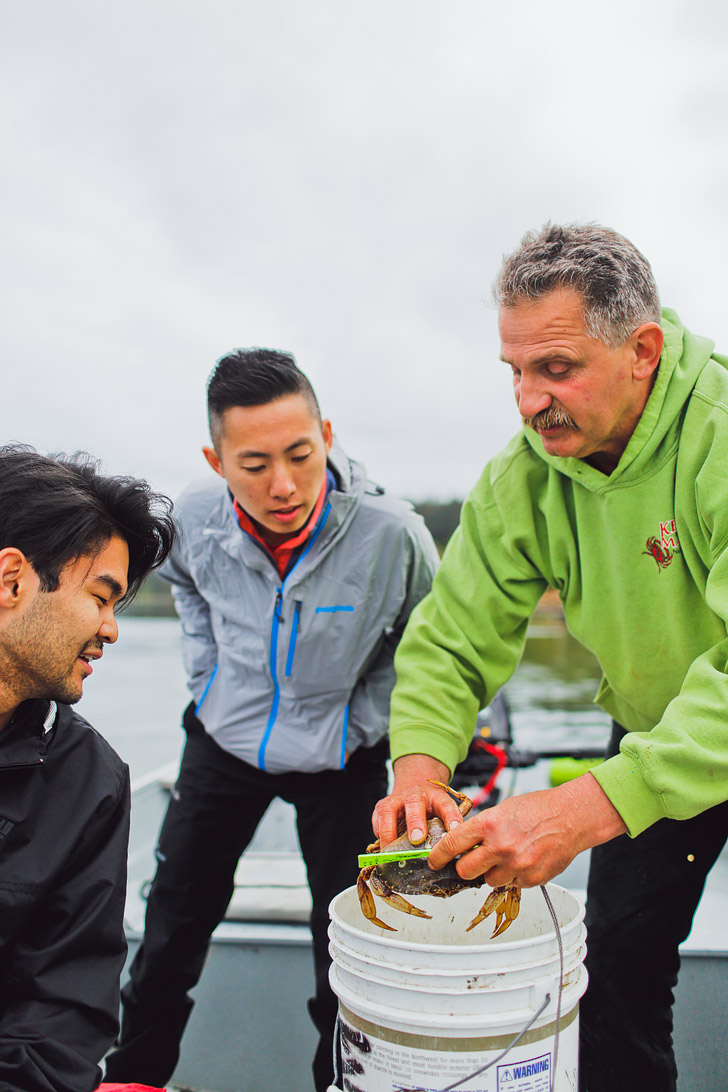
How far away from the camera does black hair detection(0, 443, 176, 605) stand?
5.14 feet

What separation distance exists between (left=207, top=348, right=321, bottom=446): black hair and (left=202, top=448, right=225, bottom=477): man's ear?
6cm

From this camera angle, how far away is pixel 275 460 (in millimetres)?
2225

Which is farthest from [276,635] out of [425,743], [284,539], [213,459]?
[425,743]

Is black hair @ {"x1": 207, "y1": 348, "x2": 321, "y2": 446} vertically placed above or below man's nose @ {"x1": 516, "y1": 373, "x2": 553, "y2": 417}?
above

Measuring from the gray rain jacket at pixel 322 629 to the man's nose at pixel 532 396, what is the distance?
29.8 inches

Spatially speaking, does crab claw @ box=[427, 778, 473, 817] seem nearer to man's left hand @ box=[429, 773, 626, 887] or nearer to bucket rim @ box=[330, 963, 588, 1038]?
man's left hand @ box=[429, 773, 626, 887]

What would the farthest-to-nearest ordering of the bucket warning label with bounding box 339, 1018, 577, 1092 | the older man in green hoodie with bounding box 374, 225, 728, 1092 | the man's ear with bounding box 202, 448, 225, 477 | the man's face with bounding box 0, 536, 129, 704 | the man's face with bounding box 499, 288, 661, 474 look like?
1. the man's ear with bounding box 202, 448, 225, 477
2. the man's face with bounding box 499, 288, 661, 474
3. the man's face with bounding box 0, 536, 129, 704
4. the older man in green hoodie with bounding box 374, 225, 728, 1092
5. the bucket warning label with bounding box 339, 1018, 577, 1092

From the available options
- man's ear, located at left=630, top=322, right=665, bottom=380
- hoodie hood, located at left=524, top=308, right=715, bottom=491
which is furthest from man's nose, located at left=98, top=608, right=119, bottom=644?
man's ear, located at left=630, top=322, right=665, bottom=380

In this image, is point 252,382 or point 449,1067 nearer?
point 449,1067

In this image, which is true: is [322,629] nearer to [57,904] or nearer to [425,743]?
[425,743]

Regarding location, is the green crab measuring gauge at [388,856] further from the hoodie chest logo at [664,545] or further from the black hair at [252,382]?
the black hair at [252,382]

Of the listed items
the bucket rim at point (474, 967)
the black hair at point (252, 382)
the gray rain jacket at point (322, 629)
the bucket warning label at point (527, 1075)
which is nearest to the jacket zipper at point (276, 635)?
the gray rain jacket at point (322, 629)

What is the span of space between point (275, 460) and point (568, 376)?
0.86 m

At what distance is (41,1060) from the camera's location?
137cm
